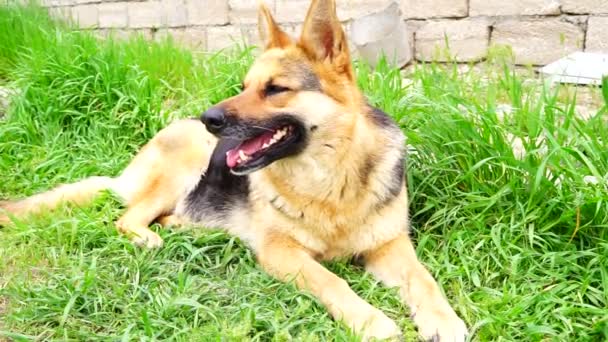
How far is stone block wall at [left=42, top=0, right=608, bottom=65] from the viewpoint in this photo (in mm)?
4988

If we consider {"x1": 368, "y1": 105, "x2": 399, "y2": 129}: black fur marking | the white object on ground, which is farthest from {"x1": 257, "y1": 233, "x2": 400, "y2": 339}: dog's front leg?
the white object on ground

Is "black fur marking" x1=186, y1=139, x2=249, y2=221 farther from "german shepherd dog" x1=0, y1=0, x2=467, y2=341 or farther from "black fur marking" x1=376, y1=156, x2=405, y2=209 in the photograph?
"black fur marking" x1=376, y1=156, x2=405, y2=209

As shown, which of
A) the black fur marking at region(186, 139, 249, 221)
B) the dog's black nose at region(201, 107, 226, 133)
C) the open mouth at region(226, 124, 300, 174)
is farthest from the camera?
the black fur marking at region(186, 139, 249, 221)

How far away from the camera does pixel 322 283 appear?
8.10ft

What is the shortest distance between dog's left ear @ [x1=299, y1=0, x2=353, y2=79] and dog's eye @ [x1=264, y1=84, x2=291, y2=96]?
22 cm

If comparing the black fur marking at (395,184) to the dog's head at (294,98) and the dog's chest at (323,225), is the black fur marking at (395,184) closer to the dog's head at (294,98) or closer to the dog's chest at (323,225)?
the dog's chest at (323,225)

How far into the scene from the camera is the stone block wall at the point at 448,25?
4.99 metres

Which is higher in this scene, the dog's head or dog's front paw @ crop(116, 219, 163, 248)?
the dog's head

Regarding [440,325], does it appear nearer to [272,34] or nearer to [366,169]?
[366,169]

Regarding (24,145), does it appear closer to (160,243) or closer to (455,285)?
(160,243)

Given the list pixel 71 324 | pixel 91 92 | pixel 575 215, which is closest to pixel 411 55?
pixel 91 92

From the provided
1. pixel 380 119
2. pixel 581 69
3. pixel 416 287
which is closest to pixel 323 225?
pixel 416 287

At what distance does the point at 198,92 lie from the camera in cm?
467

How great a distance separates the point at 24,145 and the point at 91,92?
640 mm
